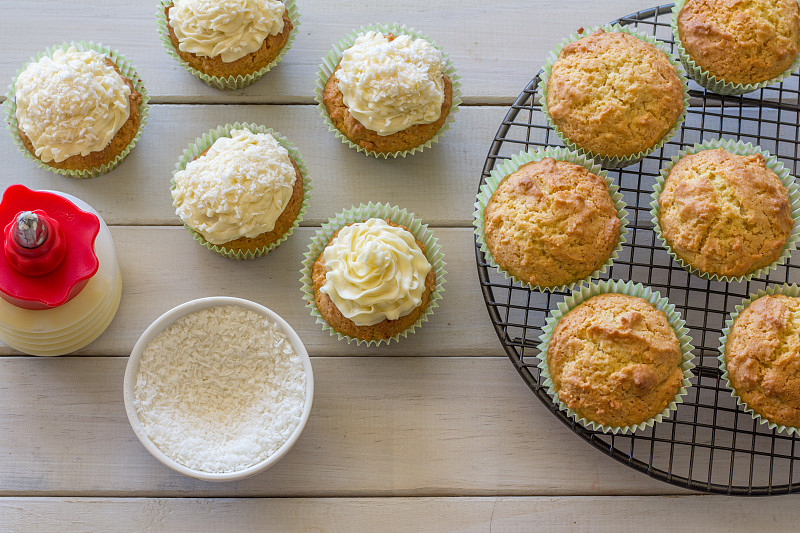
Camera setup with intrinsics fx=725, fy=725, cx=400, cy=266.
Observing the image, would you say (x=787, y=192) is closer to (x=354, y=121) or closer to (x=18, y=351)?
(x=354, y=121)

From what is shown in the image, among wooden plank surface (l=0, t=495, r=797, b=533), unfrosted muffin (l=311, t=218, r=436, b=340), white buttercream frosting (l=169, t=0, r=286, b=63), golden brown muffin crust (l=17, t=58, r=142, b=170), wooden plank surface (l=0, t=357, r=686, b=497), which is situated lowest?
wooden plank surface (l=0, t=495, r=797, b=533)

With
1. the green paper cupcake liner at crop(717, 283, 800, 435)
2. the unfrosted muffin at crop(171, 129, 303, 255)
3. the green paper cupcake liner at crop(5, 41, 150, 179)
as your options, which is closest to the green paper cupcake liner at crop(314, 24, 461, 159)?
Result: the unfrosted muffin at crop(171, 129, 303, 255)

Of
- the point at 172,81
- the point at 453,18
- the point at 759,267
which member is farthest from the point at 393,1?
the point at 759,267

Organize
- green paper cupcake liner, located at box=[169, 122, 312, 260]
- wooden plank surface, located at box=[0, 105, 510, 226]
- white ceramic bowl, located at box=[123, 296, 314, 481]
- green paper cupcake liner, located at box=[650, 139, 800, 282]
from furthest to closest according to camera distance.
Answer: wooden plank surface, located at box=[0, 105, 510, 226] → green paper cupcake liner, located at box=[169, 122, 312, 260] → green paper cupcake liner, located at box=[650, 139, 800, 282] → white ceramic bowl, located at box=[123, 296, 314, 481]

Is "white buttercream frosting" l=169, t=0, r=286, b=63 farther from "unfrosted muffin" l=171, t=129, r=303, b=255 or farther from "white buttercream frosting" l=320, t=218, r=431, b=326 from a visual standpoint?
"white buttercream frosting" l=320, t=218, r=431, b=326

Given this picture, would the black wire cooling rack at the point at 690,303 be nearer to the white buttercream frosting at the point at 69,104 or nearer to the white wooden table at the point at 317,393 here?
the white wooden table at the point at 317,393

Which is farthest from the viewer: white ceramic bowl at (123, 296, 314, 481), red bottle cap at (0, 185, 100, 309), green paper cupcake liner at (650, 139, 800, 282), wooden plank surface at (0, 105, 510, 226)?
wooden plank surface at (0, 105, 510, 226)
